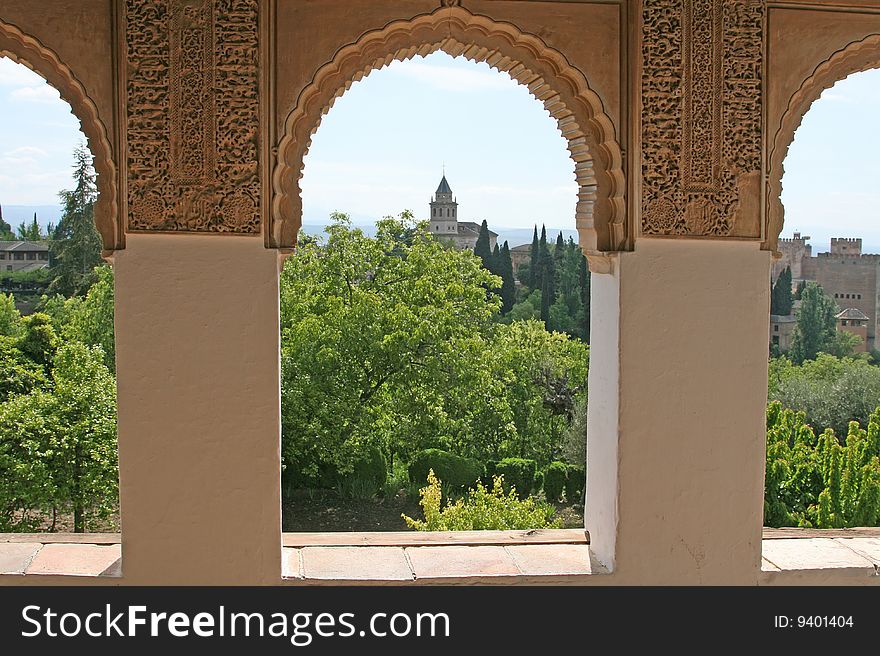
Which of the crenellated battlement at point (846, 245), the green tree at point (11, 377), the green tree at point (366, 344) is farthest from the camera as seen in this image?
the crenellated battlement at point (846, 245)

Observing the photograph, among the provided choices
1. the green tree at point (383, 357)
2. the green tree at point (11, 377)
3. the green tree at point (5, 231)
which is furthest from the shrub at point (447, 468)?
the green tree at point (5, 231)

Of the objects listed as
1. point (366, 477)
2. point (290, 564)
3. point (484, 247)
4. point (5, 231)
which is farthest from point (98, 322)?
point (5, 231)

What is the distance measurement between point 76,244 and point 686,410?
32.8m

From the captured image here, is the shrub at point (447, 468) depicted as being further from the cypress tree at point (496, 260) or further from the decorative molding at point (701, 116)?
the cypress tree at point (496, 260)

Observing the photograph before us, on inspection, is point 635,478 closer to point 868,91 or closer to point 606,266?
point 606,266

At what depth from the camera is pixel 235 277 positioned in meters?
3.51

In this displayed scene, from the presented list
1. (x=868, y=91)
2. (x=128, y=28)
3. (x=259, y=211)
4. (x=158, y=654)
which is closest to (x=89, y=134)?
(x=128, y=28)

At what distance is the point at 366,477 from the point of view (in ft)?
66.2

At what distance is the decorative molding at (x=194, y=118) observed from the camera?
3.44 meters

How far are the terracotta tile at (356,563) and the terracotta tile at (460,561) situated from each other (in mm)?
63

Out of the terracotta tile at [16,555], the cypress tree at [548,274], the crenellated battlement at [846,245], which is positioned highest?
the crenellated battlement at [846,245]

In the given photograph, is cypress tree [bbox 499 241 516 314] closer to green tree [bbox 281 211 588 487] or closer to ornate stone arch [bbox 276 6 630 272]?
green tree [bbox 281 211 588 487]

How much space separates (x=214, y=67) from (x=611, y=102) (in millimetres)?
1499

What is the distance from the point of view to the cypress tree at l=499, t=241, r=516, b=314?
37.4 meters
